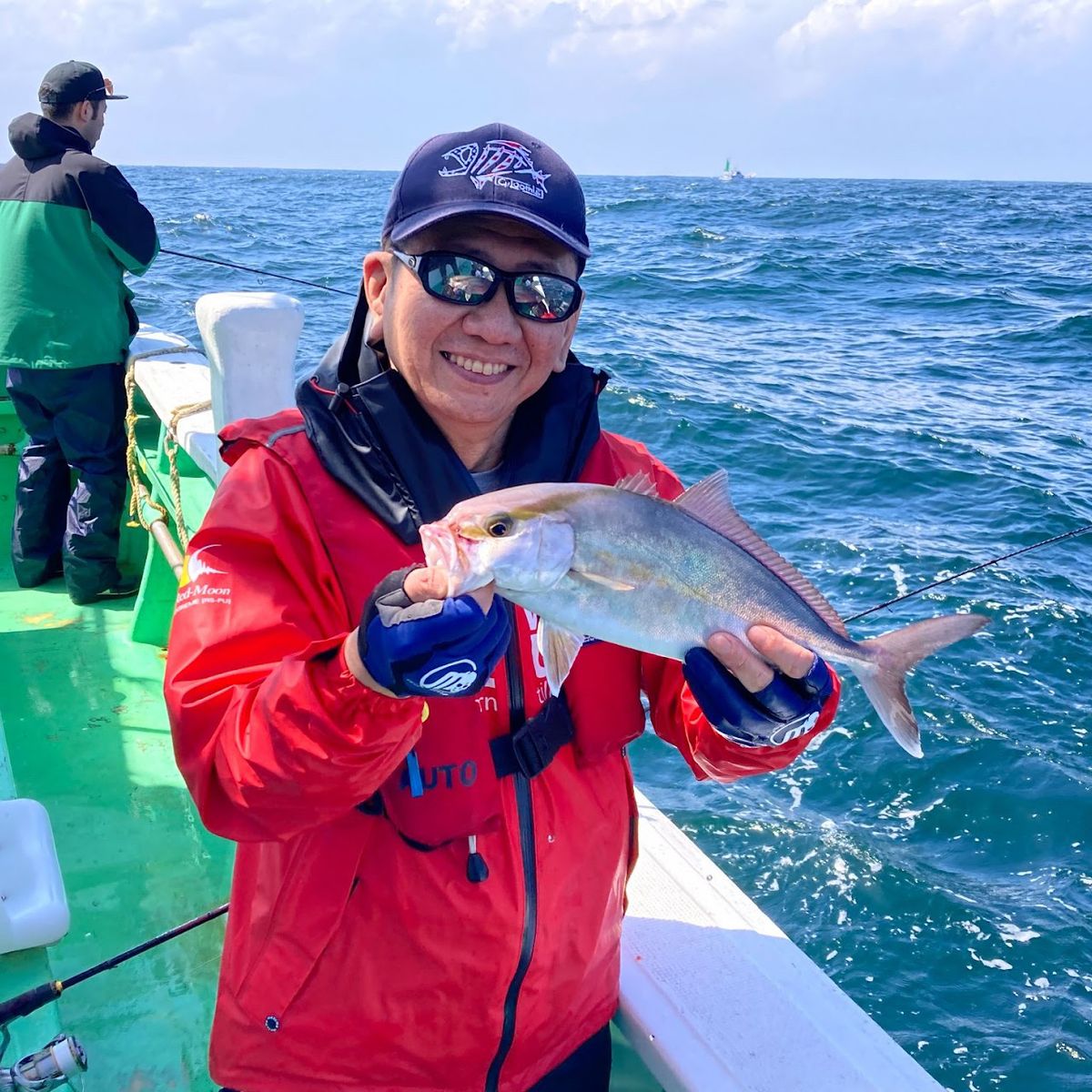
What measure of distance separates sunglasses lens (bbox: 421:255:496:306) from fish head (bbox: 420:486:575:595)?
16.5 inches

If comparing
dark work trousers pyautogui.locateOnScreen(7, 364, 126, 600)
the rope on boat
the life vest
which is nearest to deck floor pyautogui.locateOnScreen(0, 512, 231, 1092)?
dark work trousers pyautogui.locateOnScreen(7, 364, 126, 600)

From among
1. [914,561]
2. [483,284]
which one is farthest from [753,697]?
[914,561]

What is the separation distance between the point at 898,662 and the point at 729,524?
1.85 feet

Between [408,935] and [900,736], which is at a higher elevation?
[900,736]

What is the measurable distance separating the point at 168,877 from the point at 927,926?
377 centimetres

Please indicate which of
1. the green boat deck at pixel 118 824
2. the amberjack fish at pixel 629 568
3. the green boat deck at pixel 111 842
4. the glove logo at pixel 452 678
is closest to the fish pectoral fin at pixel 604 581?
the amberjack fish at pixel 629 568

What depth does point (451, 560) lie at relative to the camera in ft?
5.74

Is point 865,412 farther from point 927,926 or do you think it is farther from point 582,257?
point 582,257

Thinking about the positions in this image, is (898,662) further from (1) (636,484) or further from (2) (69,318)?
(2) (69,318)

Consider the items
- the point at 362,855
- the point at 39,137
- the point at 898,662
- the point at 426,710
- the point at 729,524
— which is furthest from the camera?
the point at 39,137

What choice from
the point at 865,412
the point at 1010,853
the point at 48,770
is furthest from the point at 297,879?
the point at 865,412

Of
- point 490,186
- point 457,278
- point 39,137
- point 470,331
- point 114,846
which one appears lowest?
point 114,846

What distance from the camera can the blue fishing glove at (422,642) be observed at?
5.37ft

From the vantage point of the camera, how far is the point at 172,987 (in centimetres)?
327
